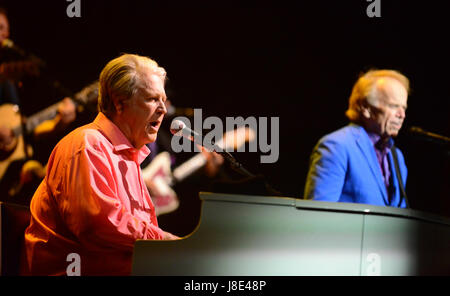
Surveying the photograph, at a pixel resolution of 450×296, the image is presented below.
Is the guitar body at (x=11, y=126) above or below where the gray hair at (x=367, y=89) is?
below

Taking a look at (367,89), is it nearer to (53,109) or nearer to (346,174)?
(346,174)

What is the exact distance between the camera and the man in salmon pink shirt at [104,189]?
2123 millimetres

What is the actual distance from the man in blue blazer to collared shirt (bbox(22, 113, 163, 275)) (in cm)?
156

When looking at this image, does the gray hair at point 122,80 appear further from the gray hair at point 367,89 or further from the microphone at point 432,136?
the gray hair at point 367,89

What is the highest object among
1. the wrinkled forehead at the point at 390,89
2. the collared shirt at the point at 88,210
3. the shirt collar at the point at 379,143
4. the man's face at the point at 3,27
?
the man's face at the point at 3,27

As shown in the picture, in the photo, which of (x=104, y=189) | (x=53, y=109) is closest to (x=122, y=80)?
(x=104, y=189)

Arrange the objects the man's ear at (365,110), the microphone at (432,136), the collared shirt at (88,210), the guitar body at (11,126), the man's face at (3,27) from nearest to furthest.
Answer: the collared shirt at (88,210)
the microphone at (432,136)
the man's ear at (365,110)
the man's face at (3,27)
the guitar body at (11,126)

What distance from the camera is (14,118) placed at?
15.8ft

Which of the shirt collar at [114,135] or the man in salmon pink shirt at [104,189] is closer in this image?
the man in salmon pink shirt at [104,189]

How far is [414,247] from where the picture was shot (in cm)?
226

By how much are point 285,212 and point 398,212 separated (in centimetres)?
49

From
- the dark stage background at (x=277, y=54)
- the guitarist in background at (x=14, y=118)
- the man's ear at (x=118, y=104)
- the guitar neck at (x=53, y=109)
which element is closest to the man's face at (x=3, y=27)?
the guitarist in background at (x=14, y=118)
